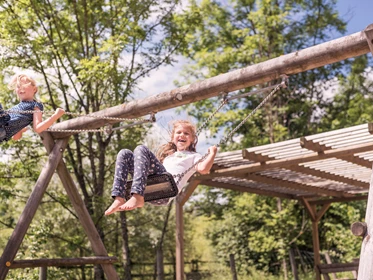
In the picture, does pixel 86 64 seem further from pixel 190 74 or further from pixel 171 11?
pixel 190 74

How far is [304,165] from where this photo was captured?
329 inches

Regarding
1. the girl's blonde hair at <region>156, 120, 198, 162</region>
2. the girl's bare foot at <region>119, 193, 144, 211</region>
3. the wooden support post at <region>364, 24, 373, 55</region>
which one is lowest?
the girl's bare foot at <region>119, 193, 144, 211</region>

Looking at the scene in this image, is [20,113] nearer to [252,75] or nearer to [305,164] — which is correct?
[252,75]

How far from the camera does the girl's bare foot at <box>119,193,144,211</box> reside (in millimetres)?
4207

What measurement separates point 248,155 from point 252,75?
2.83 metres

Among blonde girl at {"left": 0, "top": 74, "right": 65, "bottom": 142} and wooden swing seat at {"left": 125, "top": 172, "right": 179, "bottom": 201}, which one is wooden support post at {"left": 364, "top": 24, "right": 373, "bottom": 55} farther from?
blonde girl at {"left": 0, "top": 74, "right": 65, "bottom": 142}

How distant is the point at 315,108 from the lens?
18.6m

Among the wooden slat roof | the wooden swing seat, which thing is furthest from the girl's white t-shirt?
the wooden slat roof

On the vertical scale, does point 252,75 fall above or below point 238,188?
above

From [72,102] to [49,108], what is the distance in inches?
25.6

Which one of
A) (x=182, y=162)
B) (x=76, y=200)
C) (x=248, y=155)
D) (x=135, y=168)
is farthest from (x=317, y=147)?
(x=135, y=168)

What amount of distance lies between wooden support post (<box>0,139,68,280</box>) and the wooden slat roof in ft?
8.24

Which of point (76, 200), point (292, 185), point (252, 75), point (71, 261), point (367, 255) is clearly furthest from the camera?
point (292, 185)

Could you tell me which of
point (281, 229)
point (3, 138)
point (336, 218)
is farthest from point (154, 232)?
point (3, 138)
